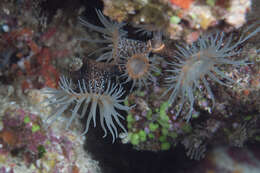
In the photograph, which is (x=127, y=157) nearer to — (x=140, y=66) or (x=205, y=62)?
(x=140, y=66)

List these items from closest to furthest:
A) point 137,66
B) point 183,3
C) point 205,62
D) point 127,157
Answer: point 183,3, point 205,62, point 137,66, point 127,157

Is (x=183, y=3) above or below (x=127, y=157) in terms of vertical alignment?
above

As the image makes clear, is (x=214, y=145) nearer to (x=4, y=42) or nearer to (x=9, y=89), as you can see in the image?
(x=9, y=89)

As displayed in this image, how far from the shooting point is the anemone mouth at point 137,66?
3014 millimetres

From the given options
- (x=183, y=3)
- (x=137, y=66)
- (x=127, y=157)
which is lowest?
(x=127, y=157)

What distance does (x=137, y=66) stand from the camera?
3023mm

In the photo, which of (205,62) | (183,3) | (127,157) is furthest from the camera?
(127,157)

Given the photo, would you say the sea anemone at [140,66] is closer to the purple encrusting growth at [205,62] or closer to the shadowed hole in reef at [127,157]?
the purple encrusting growth at [205,62]

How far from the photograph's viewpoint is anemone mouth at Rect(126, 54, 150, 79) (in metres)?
3.01

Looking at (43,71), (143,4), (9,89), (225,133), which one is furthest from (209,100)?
(9,89)

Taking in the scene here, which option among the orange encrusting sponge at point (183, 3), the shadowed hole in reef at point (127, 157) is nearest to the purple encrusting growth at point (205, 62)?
the orange encrusting sponge at point (183, 3)

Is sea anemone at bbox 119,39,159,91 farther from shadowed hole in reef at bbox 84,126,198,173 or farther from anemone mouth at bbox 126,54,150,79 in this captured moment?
shadowed hole in reef at bbox 84,126,198,173

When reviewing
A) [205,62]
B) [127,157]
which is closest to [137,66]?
[205,62]

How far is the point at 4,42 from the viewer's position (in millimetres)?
3375
